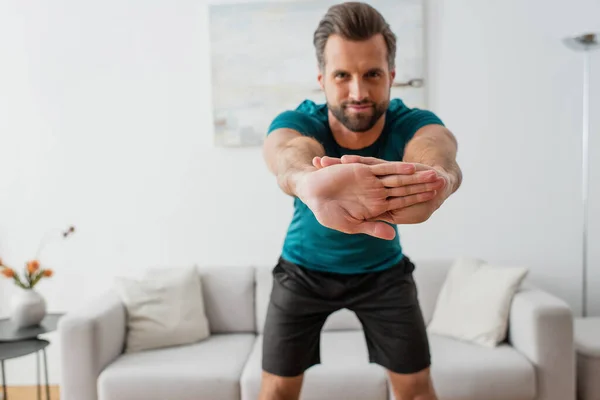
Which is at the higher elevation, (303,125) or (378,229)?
(303,125)

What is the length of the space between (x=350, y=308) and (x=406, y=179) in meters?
0.77

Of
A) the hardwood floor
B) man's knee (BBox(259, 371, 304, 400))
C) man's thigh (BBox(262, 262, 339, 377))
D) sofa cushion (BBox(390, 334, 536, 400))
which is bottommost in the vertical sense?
the hardwood floor

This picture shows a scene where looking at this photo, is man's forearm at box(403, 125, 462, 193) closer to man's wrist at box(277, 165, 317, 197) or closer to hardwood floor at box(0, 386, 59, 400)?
man's wrist at box(277, 165, 317, 197)

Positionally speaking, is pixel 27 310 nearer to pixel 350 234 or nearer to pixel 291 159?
pixel 350 234

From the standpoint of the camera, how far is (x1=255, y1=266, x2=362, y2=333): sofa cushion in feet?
9.29

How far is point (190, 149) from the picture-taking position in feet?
10.4

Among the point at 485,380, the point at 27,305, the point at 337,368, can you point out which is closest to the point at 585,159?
the point at 485,380

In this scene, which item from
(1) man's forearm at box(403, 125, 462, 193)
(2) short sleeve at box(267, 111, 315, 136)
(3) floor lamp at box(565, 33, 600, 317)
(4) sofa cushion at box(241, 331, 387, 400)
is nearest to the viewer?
(1) man's forearm at box(403, 125, 462, 193)

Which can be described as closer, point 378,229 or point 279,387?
point 378,229

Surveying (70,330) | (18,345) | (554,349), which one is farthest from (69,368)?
(554,349)

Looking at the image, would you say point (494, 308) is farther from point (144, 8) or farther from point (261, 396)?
point (144, 8)

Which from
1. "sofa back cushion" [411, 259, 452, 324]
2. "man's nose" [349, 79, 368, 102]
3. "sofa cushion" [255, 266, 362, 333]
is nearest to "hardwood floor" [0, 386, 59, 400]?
"sofa cushion" [255, 266, 362, 333]

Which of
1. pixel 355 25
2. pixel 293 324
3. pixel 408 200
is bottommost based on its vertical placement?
pixel 293 324

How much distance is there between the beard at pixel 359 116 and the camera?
150 centimetres
